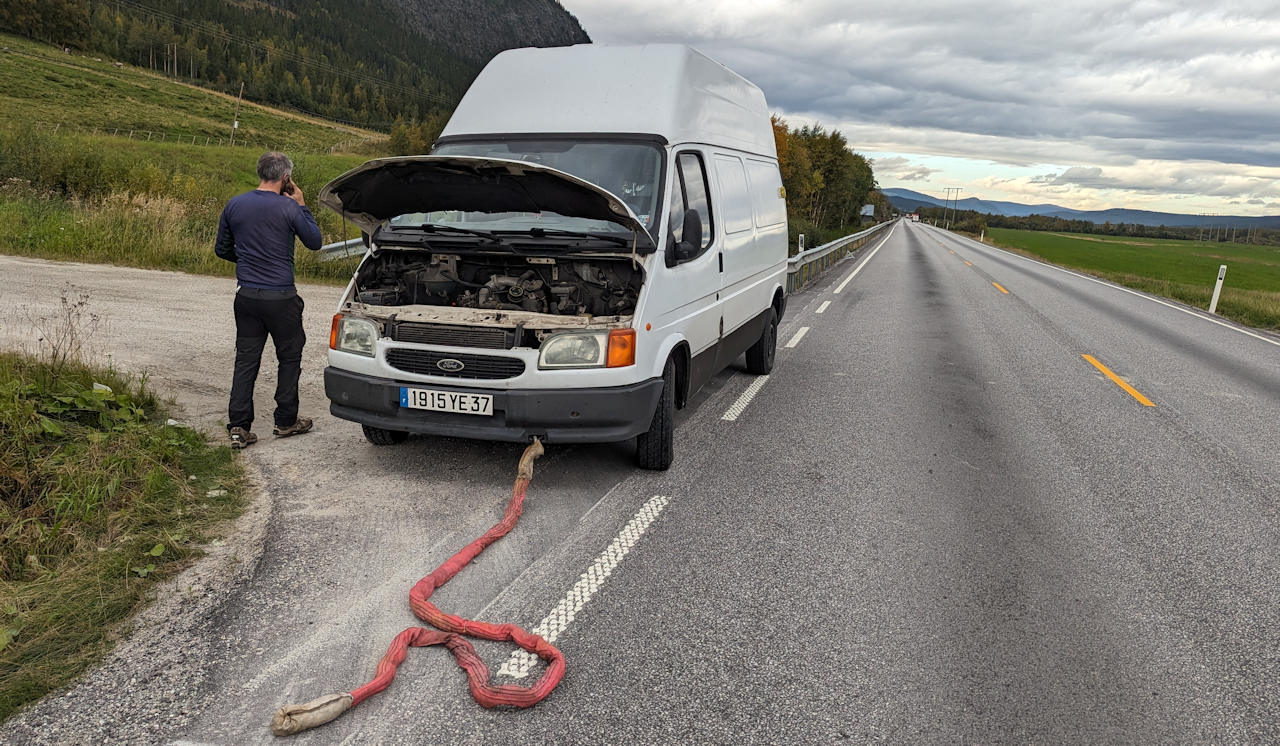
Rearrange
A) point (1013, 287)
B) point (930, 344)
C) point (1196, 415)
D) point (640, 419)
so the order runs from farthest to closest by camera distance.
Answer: point (1013, 287), point (930, 344), point (1196, 415), point (640, 419)

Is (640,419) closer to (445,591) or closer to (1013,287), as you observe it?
(445,591)

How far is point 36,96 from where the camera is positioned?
6500 centimetres

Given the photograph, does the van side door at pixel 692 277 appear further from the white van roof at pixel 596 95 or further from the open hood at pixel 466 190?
the open hood at pixel 466 190

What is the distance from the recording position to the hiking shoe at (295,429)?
566cm

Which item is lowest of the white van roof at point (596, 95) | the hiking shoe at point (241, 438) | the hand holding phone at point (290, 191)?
the hiking shoe at point (241, 438)

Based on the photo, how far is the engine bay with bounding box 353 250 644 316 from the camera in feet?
16.2

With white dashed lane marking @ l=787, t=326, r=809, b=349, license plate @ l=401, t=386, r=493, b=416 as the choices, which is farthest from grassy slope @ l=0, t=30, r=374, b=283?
license plate @ l=401, t=386, r=493, b=416

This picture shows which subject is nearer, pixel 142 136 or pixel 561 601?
pixel 561 601

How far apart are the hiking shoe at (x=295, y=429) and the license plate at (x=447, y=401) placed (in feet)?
4.84

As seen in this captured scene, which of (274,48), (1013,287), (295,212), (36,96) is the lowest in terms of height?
(1013,287)

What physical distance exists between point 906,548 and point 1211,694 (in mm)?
1474

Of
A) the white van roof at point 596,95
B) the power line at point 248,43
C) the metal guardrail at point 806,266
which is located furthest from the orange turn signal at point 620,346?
the power line at point 248,43

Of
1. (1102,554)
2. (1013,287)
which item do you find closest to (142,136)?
(1013,287)

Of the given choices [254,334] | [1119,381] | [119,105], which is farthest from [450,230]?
[119,105]
